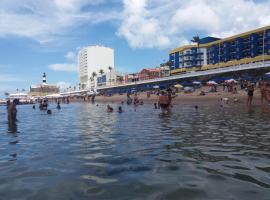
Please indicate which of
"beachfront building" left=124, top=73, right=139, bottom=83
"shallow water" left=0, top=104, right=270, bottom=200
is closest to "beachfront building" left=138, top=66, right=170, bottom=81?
"beachfront building" left=124, top=73, right=139, bottom=83

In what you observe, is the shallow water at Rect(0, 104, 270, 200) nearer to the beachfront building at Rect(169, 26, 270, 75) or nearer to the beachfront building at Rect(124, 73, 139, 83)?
the beachfront building at Rect(169, 26, 270, 75)

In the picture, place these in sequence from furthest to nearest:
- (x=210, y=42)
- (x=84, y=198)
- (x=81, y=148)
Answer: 1. (x=210, y=42)
2. (x=81, y=148)
3. (x=84, y=198)

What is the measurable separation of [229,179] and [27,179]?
13.1 feet

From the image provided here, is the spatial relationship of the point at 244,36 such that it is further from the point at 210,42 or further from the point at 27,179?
the point at 27,179

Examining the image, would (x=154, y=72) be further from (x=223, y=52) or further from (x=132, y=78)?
(x=223, y=52)

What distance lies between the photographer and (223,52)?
3868 inches

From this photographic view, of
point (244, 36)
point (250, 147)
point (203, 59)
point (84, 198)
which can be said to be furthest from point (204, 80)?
point (84, 198)

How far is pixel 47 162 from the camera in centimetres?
792

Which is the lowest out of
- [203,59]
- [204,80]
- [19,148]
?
[19,148]

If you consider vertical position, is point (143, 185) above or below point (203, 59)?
below

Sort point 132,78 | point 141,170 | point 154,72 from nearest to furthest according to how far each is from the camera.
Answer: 1. point 141,170
2. point 154,72
3. point 132,78

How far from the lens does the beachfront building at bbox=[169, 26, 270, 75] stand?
267 feet

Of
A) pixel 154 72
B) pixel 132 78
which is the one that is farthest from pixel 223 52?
pixel 132 78

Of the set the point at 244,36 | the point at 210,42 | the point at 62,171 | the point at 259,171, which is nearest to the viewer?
the point at 259,171
